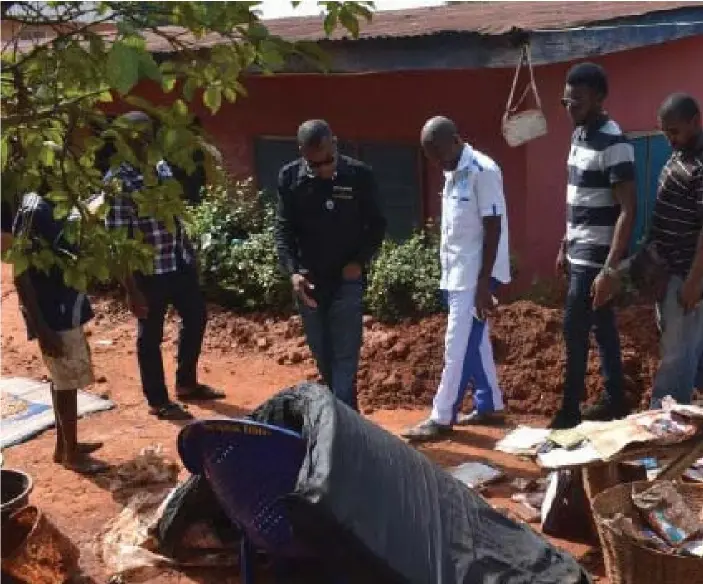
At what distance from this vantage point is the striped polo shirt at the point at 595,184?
5258mm

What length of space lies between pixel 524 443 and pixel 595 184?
1.59 meters

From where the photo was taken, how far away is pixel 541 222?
8.40 metres

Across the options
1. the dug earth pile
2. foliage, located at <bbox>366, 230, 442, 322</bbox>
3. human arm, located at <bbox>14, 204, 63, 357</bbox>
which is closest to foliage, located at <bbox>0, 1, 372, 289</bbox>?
human arm, located at <bbox>14, 204, 63, 357</bbox>

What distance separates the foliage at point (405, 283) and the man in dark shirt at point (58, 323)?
3147 millimetres

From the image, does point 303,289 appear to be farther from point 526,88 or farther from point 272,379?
point 526,88

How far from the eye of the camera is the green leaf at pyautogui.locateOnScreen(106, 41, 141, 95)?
2.39m

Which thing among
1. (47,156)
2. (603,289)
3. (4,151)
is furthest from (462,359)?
(4,151)

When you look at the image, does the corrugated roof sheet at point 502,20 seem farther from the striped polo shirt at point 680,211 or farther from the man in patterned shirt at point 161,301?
the striped polo shirt at point 680,211

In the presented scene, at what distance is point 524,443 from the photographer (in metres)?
4.62

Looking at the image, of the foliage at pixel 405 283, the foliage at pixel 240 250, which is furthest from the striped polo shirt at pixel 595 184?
the foliage at pixel 240 250

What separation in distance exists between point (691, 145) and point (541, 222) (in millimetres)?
3438

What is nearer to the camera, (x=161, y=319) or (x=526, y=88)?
(x=161, y=319)

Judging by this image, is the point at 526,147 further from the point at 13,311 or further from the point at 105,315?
the point at 13,311

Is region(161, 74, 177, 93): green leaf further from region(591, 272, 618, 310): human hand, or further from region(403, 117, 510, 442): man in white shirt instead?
region(591, 272, 618, 310): human hand
